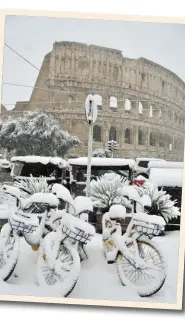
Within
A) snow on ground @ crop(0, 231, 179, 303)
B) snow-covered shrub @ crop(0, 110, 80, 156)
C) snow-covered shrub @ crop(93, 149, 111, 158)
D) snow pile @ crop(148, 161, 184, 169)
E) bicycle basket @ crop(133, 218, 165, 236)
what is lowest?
snow on ground @ crop(0, 231, 179, 303)

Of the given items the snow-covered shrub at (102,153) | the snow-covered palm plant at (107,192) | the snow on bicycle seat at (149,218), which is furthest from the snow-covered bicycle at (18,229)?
the snow on bicycle seat at (149,218)

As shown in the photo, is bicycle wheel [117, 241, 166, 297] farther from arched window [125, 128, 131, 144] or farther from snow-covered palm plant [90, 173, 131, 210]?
arched window [125, 128, 131, 144]

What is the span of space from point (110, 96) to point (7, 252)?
3.43 feet

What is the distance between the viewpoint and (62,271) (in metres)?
2.62

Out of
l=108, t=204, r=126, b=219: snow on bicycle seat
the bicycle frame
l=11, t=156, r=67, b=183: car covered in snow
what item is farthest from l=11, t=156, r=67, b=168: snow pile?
the bicycle frame

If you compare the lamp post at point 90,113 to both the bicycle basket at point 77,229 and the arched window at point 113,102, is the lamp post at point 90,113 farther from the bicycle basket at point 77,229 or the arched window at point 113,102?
the bicycle basket at point 77,229

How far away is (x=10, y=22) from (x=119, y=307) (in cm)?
170

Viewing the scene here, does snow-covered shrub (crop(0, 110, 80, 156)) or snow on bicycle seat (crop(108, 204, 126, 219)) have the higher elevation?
snow-covered shrub (crop(0, 110, 80, 156))

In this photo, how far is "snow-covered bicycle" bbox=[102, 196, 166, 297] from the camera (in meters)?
2.66

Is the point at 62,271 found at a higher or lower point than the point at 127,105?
lower

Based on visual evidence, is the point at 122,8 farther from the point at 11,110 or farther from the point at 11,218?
the point at 11,218

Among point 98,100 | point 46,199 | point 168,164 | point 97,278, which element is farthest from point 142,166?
point 97,278

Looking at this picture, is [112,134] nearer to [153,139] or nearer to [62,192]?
[153,139]

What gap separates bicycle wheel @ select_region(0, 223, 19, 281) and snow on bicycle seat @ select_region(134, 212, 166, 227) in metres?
0.68
